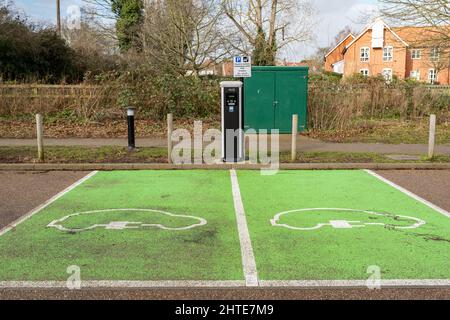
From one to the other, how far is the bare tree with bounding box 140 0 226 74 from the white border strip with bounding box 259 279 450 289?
64.9ft

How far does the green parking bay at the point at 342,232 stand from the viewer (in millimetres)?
4184

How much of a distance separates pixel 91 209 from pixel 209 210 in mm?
1669

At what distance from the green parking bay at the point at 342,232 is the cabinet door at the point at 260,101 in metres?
6.05

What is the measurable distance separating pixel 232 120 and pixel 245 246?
4.65m

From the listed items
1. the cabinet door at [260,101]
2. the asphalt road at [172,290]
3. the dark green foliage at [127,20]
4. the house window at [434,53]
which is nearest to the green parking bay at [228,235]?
the asphalt road at [172,290]

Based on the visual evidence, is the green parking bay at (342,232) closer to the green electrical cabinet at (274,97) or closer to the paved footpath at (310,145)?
the paved footpath at (310,145)

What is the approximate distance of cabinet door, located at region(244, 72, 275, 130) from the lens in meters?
13.8

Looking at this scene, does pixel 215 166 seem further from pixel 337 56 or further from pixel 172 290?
pixel 337 56

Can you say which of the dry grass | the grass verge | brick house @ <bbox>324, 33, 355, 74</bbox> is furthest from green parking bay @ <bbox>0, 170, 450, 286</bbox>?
brick house @ <bbox>324, 33, 355, 74</bbox>

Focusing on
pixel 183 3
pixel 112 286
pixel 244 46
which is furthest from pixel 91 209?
pixel 244 46

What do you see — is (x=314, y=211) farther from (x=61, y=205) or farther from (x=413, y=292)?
(x=61, y=205)

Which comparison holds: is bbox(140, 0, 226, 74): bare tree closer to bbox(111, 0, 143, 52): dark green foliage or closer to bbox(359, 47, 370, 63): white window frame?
bbox(111, 0, 143, 52): dark green foliage

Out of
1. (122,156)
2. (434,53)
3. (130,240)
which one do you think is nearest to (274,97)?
(122,156)

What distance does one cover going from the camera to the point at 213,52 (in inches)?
976
